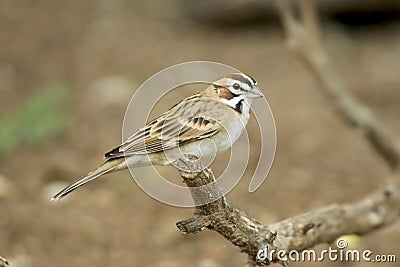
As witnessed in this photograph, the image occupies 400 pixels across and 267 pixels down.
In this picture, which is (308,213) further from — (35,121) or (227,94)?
(35,121)

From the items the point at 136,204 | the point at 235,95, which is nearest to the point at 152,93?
the point at 136,204

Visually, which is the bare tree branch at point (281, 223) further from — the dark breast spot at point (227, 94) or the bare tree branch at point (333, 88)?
the bare tree branch at point (333, 88)

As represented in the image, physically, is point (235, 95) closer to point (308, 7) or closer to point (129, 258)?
point (129, 258)

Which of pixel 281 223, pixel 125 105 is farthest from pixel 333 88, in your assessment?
pixel 125 105

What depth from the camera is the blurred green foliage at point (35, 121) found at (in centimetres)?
848

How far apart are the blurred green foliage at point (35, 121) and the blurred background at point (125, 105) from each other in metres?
0.02

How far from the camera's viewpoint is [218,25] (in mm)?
11945

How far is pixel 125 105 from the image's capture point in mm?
9625

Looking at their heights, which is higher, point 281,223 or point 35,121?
point 35,121

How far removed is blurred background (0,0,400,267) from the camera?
21.4ft

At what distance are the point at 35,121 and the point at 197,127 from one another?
16.1 ft
